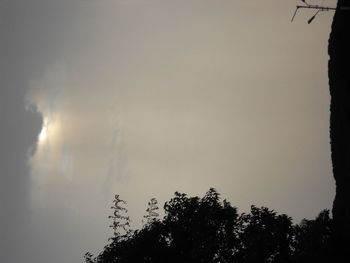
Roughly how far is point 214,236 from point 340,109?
20.7 meters

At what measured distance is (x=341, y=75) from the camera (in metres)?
32.1

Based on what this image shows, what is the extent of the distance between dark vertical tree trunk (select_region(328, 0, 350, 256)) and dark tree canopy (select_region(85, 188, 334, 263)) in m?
8.72

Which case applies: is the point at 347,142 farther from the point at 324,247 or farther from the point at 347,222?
the point at 324,247

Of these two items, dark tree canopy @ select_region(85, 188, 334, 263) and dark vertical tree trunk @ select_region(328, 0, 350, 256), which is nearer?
dark vertical tree trunk @ select_region(328, 0, 350, 256)

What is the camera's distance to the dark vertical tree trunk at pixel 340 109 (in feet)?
103

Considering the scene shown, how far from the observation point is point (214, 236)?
4472cm

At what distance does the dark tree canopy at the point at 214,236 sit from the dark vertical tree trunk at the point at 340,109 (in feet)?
28.6

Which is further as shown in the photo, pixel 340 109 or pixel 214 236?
pixel 214 236

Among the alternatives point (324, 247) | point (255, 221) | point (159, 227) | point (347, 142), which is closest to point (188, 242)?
point (159, 227)

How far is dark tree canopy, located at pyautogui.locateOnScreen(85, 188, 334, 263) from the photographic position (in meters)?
42.2

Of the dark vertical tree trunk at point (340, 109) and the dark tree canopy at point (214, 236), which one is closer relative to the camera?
the dark vertical tree trunk at point (340, 109)

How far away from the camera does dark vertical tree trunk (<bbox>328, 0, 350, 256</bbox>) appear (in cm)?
3138

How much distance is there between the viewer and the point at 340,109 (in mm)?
32594

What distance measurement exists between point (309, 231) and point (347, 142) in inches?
551
